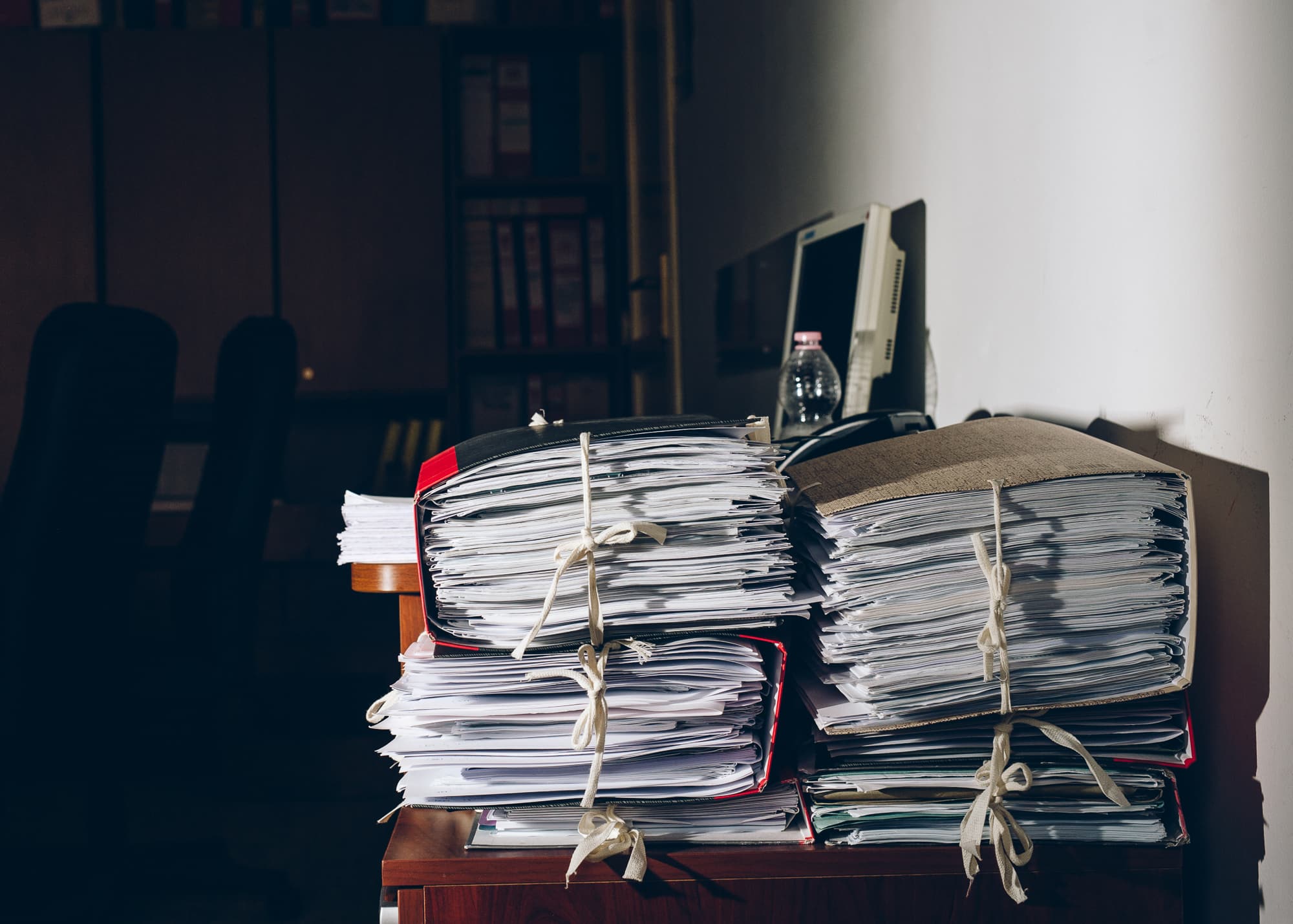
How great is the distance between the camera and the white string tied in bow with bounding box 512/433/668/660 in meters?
0.56

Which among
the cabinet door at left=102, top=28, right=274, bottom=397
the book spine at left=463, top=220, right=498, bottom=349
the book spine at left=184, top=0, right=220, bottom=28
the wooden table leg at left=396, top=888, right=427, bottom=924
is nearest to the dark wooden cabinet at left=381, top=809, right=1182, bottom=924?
the wooden table leg at left=396, top=888, right=427, bottom=924

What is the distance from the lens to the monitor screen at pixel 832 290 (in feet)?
4.07

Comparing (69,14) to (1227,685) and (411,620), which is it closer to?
(411,620)

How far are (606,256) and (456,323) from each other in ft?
1.76

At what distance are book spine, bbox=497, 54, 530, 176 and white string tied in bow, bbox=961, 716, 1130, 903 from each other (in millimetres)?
2968

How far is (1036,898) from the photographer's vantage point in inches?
23.2

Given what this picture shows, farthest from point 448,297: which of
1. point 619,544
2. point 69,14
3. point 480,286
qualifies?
point 619,544

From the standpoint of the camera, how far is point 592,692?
0.56 metres

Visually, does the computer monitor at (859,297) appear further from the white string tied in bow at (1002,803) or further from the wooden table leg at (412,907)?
the wooden table leg at (412,907)

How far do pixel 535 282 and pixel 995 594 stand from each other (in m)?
2.84

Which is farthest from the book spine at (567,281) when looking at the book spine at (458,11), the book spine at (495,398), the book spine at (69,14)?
the book spine at (69,14)

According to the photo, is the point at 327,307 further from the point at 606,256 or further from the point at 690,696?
the point at 690,696

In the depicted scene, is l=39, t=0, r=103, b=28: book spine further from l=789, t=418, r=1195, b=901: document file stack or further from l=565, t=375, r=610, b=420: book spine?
l=789, t=418, r=1195, b=901: document file stack

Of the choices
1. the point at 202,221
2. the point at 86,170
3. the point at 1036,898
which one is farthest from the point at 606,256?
the point at 1036,898
